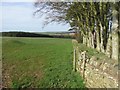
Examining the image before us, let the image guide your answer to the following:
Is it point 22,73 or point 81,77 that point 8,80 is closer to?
point 22,73

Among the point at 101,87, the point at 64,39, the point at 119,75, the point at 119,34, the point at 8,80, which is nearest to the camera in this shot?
the point at 119,75

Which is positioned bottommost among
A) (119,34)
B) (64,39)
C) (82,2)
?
(64,39)

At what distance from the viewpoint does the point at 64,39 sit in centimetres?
4100

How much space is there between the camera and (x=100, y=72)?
758cm

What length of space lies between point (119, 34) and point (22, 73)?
252 inches

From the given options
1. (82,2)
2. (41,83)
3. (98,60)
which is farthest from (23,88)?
(82,2)

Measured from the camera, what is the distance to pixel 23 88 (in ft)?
35.5

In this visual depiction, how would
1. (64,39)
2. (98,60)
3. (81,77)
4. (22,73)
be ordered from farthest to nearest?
(64,39) < (22,73) < (81,77) < (98,60)

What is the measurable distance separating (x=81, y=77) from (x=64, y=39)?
29.9 m

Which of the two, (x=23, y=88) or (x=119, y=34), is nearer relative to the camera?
(x=119, y=34)

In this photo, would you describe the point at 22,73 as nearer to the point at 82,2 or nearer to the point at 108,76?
the point at 82,2

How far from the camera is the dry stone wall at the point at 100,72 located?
6.30 meters

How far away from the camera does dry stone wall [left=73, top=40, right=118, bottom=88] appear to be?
20.7ft

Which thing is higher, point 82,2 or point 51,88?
point 82,2
